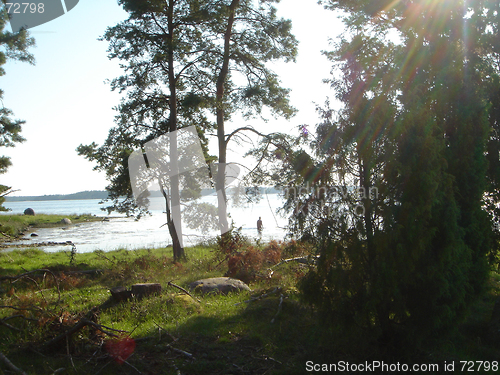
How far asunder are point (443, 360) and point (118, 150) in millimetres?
12814

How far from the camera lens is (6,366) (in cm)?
480

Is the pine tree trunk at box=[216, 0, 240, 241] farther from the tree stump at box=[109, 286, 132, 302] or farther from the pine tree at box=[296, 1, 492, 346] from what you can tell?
the pine tree at box=[296, 1, 492, 346]

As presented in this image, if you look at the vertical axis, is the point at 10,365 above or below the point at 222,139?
below

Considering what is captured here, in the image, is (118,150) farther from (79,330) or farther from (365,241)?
(365,241)

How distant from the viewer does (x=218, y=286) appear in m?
8.95

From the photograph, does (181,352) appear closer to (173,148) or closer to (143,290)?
(143,290)

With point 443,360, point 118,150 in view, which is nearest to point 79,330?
point 443,360

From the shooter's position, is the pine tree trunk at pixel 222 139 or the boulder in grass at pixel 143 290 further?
the pine tree trunk at pixel 222 139

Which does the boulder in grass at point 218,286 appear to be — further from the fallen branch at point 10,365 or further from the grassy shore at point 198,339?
the fallen branch at point 10,365

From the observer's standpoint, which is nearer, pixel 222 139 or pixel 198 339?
pixel 198 339

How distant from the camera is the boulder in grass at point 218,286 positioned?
880cm

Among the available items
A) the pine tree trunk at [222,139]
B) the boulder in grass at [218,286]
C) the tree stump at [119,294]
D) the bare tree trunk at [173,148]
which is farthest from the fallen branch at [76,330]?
the pine tree trunk at [222,139]

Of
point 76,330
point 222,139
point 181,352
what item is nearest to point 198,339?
point 181,352

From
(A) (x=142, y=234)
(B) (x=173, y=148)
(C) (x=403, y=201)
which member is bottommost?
(A) (x=142, y=234)
